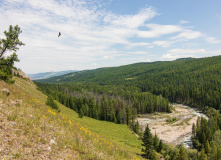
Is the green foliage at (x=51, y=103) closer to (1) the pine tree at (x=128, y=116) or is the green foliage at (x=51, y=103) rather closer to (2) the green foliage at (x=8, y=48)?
(2) the green foliage at (x=8, y=48)

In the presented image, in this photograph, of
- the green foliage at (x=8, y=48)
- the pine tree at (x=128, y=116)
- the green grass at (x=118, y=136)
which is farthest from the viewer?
the pine tree at (x=128, y=116)

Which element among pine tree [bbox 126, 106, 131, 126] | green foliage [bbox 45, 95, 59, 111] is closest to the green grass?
green foliage [bbox 45, 95, 59, 111]

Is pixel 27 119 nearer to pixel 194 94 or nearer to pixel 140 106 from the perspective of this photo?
pixel 140 106

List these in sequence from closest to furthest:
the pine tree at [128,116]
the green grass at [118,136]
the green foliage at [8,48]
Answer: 1. the green foliage at [8,48]
2. the green grass at [118,136]
3. the pine tree at [128,116]

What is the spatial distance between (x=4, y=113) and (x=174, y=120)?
108443 mm

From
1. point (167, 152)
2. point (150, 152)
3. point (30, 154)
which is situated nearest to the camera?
point (30, 154)

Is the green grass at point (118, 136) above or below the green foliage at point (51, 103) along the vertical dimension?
below

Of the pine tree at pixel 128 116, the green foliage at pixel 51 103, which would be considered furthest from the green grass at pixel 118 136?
the pine tree at pixel 128 116

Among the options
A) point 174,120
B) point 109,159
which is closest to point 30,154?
point 109,159

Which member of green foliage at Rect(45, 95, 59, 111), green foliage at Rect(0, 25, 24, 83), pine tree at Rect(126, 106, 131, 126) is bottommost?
pine tree at Rect(126, 106, 131, 126)

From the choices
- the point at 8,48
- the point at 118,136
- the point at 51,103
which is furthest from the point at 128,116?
the point at 8,48

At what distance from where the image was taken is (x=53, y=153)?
858 cm

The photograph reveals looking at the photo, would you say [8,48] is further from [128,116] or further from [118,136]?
[128,116]

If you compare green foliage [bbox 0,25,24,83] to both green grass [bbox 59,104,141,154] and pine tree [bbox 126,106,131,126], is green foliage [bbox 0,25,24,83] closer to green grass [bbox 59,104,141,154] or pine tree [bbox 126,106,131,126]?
green grass [bbox 59,104,141,154]
